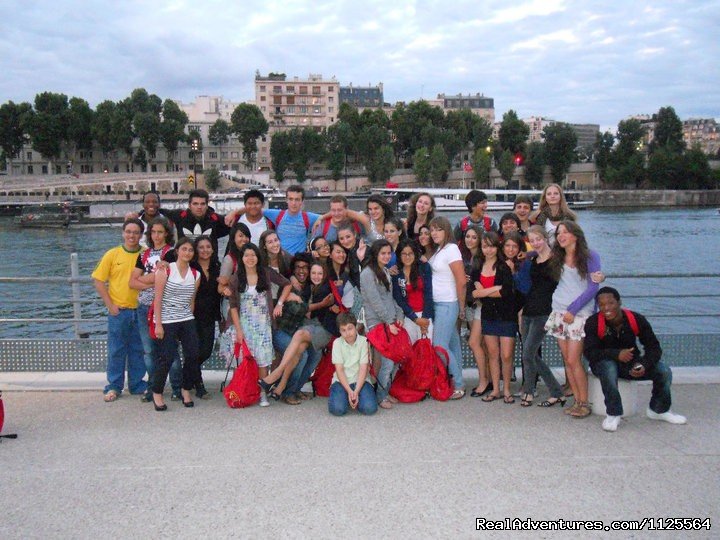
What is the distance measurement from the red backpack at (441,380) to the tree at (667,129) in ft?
370

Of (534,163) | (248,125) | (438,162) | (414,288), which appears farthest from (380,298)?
(248,125)

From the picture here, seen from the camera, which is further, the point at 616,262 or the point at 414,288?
the point at 616,262

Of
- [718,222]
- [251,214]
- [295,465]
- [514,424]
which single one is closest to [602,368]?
[514,424]

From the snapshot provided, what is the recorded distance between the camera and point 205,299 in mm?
6191

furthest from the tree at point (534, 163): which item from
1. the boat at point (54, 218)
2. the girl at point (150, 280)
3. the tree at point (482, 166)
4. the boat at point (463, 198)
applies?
the girl at point (150, 280)

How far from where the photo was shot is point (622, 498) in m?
4.07

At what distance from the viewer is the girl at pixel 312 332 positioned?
6.07 meters

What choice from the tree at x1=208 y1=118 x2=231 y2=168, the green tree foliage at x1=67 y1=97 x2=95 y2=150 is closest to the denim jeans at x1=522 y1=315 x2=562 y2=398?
the green tree foliage at x1=67 y1=97 x2=95 y2=150

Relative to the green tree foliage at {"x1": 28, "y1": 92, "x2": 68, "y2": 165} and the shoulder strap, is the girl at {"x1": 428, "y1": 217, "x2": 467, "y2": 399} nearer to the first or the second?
the shoulder strap

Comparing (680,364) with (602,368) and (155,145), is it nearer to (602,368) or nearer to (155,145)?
(602,368)

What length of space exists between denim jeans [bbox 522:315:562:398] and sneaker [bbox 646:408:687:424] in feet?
2.55

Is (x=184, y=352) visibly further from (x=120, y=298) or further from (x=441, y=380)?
(x=441, y=380)

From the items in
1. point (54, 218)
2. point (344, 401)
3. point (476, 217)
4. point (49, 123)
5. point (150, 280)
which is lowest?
point (54, 218)

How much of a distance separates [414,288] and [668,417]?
7.86 ft
